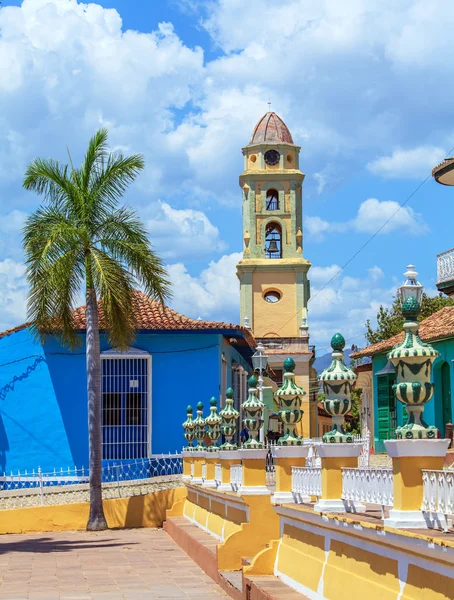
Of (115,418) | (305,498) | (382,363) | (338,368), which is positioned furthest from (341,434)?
(382,363)

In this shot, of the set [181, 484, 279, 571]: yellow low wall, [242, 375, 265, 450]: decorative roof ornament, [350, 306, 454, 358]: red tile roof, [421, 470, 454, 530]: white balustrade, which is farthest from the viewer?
[350, 306, 454, 358]: red tile roof

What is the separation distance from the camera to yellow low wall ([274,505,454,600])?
5.67m

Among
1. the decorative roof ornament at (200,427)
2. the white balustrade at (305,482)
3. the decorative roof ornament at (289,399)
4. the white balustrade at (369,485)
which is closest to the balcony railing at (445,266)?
the decorative roof ornament at (200,427)

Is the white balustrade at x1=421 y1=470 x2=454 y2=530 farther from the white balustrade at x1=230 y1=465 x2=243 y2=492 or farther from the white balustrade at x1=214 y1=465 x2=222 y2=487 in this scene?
the white balustrade at x1=214 y1=465 x2=222 y2=487

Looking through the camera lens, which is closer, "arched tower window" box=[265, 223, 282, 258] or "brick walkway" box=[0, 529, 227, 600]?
"brick walkway" box=[0, 529, 227, 600]

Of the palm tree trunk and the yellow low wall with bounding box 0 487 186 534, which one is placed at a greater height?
the palm tree trunk

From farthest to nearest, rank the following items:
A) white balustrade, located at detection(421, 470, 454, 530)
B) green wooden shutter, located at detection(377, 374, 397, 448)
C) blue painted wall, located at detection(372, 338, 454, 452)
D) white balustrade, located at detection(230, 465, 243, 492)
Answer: green wooden shutter, located at detection(377, 374, 397, 448)
blue painted wall, located at detection(372, 338, 454, 452)
white balustrade, located at detection(230, 465, 243, 492)
white balustrade, located at detection(421, 470, 454, 530)

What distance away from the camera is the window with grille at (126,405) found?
22734 millimetres

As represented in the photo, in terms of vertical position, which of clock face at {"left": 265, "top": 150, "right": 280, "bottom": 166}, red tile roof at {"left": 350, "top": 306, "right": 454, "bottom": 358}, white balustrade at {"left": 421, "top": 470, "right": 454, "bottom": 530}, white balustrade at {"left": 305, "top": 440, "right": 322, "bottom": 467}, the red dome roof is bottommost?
white balustrade at {"left": 305, "top": 440, "right": 322, "bottom": 467}

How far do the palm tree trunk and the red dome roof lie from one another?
3000 centimetres

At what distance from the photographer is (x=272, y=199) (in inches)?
1914

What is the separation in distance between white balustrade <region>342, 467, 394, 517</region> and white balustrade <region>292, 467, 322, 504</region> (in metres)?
0.77

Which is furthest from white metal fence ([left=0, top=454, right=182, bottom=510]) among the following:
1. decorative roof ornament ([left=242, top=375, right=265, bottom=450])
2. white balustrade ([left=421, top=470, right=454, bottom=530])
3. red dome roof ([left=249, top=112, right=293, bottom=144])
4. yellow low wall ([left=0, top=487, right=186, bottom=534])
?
red dome roof ([left=249, top=112, right=293, bottom=144])

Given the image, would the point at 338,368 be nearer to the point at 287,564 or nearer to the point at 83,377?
the point at 287,564
